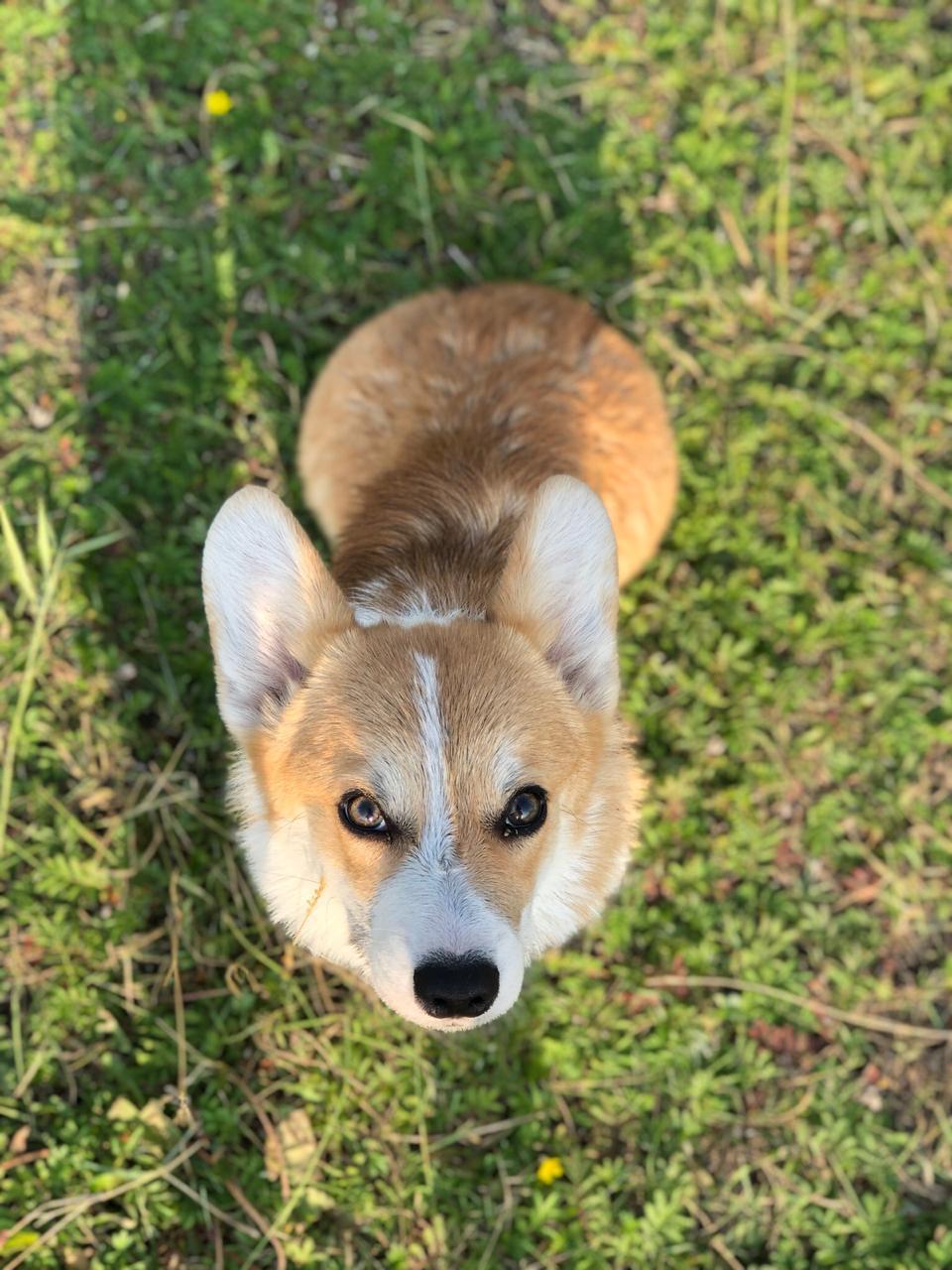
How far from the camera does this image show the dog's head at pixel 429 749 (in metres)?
2.63

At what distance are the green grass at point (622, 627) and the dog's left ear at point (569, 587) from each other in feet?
5.44

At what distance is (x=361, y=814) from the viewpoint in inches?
108

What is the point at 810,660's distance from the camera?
4.71m

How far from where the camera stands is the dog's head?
263 cm

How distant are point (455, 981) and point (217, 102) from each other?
4.33 m

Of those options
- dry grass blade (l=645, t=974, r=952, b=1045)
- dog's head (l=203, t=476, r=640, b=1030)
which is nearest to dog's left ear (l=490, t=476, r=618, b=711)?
dog's head (l=203, t=476, r=640, b=1030)

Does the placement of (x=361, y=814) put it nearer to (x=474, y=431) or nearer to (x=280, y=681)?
(x=280, y=681)

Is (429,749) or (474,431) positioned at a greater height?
(474,431)

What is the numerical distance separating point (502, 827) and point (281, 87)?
13.3 ft

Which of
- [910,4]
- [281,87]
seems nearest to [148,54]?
[281,87]

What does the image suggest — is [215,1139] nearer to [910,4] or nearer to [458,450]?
[458,450]

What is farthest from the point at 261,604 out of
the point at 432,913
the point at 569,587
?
the point at 432,913

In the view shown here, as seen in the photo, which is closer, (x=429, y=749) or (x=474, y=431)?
(x=429, y=749)

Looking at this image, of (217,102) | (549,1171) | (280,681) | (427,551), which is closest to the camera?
(280,681)
